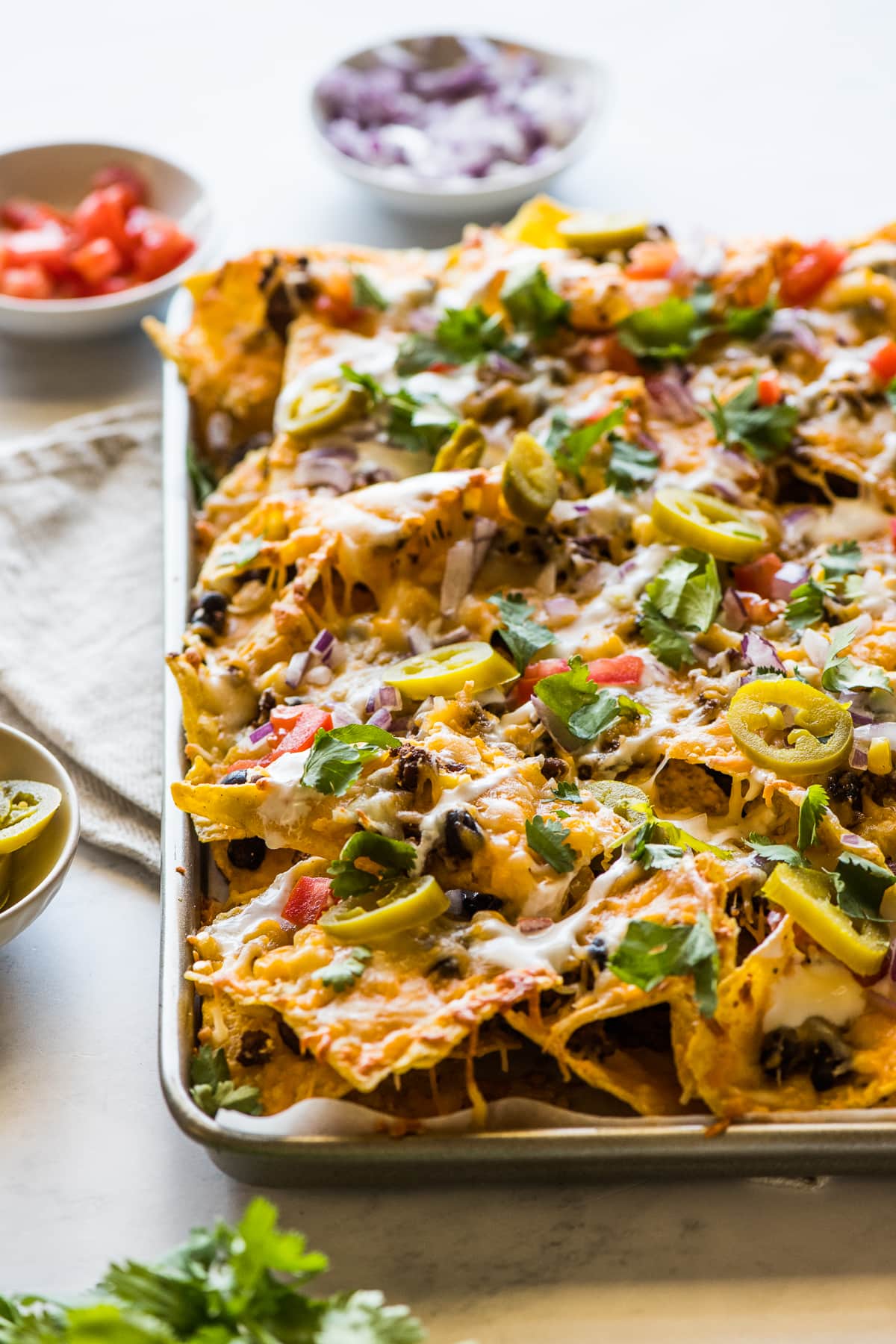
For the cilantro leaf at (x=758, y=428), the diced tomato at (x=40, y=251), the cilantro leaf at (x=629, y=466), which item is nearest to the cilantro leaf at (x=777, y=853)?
the cilantro leaf at (x=629, y=466)

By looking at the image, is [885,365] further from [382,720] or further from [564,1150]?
[564,1150]

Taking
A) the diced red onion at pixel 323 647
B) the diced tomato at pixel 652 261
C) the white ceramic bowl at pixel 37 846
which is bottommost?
the white ceramic bowl at pixel 37 846

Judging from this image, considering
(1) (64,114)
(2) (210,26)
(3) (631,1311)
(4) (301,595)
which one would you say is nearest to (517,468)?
(4) (301,595)

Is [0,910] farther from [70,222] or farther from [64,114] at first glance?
[64,114]

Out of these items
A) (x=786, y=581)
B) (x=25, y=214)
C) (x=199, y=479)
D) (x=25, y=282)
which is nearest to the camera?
(x=786, y=581)

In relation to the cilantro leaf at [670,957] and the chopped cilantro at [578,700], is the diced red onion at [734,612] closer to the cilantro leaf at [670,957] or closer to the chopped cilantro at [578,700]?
the chopped cilantro at [578,700]

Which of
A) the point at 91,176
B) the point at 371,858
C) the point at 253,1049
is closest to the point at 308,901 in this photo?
the point at 371,858
